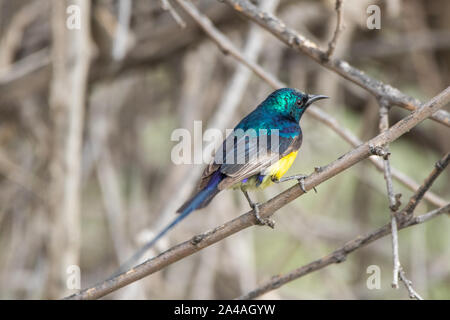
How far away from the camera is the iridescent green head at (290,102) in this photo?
10.4ft

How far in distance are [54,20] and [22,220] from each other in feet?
5.78

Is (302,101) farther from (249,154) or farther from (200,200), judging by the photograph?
(200,200)

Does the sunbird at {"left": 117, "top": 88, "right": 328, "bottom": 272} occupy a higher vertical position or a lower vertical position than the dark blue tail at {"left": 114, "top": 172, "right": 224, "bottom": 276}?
higher

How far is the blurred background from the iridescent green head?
0.98 meters

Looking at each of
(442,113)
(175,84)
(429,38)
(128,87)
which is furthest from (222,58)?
(442,113)

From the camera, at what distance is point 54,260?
3.39 meters

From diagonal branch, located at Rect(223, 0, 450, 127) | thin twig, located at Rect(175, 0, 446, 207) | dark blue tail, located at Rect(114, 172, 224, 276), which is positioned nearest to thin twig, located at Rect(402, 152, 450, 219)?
thin twig, located at Rect(175, 0, 446, 207)

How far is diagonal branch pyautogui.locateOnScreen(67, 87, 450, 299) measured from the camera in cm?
213

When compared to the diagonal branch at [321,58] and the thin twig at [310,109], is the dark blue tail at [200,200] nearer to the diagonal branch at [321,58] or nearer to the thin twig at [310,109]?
the thin twig at [310,109]

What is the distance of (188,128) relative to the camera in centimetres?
487

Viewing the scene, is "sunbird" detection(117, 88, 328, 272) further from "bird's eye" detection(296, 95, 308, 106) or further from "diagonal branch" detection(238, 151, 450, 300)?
"diagonal branch" detection(238, 151, 450, 300)

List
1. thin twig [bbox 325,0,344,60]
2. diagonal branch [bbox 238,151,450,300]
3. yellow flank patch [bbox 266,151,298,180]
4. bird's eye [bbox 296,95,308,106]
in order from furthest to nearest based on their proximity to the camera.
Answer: bird's eye [bbox 296,95,308,106] < yellow flank patch [bbox 266,151,298,180] < thin twig [bbox 325,0,344,60] < diagonal branch [bbox 238,151,450,300]

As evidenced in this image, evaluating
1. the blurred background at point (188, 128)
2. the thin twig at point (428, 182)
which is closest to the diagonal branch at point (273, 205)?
the thin twig at point (428, 182)

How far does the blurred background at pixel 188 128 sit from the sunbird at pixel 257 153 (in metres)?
1.01
